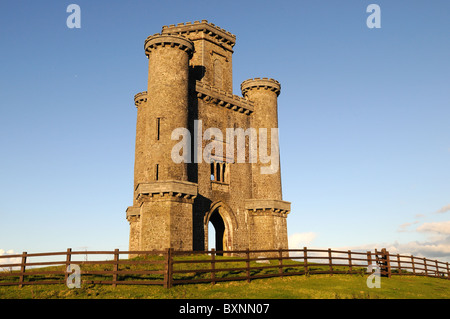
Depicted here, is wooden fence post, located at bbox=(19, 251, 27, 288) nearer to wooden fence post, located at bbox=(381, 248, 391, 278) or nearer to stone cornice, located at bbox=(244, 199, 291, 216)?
stone cornice, located at bbox=(244, 199, 291, 216)

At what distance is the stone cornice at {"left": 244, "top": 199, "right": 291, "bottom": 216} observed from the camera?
3042cm

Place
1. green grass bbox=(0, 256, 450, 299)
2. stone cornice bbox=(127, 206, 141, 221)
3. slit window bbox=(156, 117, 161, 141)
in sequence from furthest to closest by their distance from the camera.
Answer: stone cornice bbox=(127, 206, 141, 221) < slit window bbox=(156, 117, 161, 141) < green grass bbox=(0, 256, 450, 299)

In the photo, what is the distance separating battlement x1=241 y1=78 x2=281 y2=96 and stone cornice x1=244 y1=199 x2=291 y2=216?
33.9 ft

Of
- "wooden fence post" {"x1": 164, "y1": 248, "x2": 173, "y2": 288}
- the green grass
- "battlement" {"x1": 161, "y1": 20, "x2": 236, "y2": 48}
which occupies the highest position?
"battlement" {"x1": 161, "y1": 20, "x2": 236, "y2": 48}

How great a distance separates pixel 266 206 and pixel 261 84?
1101 cm

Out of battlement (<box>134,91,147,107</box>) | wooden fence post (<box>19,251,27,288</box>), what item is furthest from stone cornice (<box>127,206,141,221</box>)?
wooden fence post (<box>19,251,27,288</box>)

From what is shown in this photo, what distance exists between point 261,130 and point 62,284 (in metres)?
21.6

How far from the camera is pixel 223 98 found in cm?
3164

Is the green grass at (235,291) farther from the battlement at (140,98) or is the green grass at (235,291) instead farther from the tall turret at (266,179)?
the battlement at (140,98)

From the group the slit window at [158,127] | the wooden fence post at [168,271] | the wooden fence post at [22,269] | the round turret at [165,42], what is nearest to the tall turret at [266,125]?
the round turret at [165,42]

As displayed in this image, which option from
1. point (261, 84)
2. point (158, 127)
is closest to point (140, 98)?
point (158, 127)
